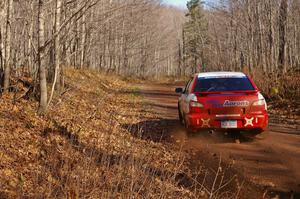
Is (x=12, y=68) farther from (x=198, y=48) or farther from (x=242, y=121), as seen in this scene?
(x=198, y=48)

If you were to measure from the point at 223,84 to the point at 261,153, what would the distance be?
236 centimetres

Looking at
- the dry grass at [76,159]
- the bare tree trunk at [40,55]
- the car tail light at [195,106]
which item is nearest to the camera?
the dry grass at [76,159]

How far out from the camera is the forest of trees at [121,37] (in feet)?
35.5

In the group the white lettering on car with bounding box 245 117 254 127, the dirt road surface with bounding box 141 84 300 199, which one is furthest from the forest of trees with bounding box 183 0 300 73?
the white lettering on car with bounding box 245 117 254 127

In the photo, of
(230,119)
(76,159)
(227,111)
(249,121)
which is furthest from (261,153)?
(76,159)

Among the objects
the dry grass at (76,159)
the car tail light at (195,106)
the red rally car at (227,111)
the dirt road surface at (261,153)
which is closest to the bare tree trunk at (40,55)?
the dry grass at (76,159)

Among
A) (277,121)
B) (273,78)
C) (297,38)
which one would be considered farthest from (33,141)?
(297,38)

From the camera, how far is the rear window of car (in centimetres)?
965

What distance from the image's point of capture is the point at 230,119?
29.0 feet

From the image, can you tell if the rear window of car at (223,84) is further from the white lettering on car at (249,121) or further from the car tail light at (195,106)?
the white lettering on car at (249,121)

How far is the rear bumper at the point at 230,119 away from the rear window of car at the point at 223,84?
A: 0.94 metres

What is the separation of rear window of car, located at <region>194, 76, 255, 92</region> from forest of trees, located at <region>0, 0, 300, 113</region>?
111 inches

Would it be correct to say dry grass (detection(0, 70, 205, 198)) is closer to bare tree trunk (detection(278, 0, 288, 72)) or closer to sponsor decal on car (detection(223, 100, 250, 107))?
sponsor decal on car (detection(223, 100, 250, 107))

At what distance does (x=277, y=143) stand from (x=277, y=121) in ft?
12.6
